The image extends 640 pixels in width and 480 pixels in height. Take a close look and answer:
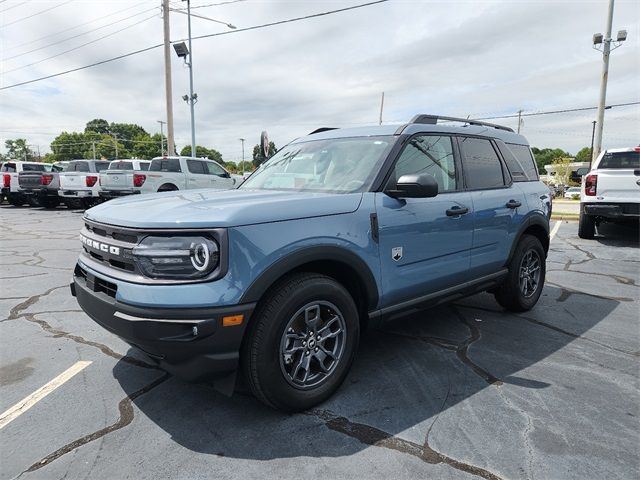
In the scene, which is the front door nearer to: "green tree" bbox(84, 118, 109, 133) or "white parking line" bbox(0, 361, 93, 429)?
"white parking line" bbox(0, 361, 93, 429)

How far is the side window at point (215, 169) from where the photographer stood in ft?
52.0

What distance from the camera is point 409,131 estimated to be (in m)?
3.41

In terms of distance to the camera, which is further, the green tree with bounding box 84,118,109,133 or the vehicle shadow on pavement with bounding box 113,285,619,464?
the green tree with bounding box 84,118,109,133

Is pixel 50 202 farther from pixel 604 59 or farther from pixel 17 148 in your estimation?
pixel 17 148

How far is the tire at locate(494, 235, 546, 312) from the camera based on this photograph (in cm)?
444

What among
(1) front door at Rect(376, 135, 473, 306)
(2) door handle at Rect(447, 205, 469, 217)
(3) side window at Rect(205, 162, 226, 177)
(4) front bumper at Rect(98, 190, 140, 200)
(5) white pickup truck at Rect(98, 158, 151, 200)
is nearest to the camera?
(1) front door at Rect(376, 135, 473, 306)

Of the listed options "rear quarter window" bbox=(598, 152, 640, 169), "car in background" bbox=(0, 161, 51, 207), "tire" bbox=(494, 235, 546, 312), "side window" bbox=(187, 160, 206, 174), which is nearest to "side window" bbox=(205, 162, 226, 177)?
"side window" bbox=(187, 160, 206, 174)

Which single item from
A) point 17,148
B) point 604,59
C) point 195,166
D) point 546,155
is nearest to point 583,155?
point 546,155

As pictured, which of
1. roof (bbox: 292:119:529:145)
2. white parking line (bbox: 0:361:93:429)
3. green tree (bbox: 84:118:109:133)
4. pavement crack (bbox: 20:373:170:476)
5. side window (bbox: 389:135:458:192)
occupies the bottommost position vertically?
pavement crack (bbox: 20:373:170:476)

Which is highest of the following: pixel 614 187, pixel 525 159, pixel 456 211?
pixel 525 159

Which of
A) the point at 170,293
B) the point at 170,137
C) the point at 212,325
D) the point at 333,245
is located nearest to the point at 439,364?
the point at 333,245

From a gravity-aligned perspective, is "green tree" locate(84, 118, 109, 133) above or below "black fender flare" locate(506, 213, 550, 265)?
Answer: above

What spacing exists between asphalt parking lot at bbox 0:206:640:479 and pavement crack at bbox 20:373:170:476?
0.03 feet

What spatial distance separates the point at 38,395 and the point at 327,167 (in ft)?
8.51
